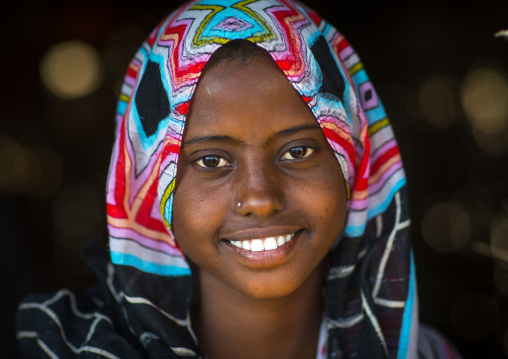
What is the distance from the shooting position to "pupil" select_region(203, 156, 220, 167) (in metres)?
1.50

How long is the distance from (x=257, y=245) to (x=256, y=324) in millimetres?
311

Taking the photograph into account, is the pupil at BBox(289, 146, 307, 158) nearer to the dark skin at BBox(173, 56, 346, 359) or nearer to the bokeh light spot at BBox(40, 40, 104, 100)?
the dark skin at BBox(173, 56, 346, 359)

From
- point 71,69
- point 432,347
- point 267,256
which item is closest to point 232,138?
point 267,256

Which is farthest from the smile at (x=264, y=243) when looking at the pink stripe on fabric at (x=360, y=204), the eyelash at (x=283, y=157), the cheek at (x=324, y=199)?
the pink stripe on fabric at (x=360, y=204)

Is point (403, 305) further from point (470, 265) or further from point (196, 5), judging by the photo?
point (470, 265)

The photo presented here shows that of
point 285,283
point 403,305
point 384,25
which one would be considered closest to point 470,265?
point 384,25

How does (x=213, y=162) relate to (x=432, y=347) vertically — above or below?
above

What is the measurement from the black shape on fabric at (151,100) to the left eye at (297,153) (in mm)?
333

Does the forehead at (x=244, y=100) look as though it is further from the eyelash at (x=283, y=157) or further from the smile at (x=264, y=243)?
the smile at (x=264, y=243)

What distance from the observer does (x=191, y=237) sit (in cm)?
152

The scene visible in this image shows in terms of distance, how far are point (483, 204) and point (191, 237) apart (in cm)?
218

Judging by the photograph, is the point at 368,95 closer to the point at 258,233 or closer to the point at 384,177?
the point at 384,177

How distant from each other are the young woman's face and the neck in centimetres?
16

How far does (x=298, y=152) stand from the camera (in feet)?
5.00
